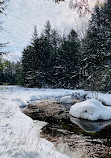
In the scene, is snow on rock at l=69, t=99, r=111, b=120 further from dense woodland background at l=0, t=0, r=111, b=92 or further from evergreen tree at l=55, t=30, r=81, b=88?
evergreen tree at l=55, t=30, r=81, b=88

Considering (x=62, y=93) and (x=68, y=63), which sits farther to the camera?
(x=68, y=63)

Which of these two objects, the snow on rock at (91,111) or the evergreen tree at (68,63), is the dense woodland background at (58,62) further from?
the snow on rock at (91,111)

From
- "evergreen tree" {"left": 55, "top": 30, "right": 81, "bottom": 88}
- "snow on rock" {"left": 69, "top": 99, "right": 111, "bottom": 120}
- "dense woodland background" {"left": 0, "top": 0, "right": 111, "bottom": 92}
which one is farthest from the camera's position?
"evergreen tree" {"left": 55, "top": 30, "right": 81, "bottom": 88}

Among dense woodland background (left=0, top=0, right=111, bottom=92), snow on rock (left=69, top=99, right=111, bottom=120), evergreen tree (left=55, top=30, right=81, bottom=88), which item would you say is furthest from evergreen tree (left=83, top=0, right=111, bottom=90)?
snow on rock (left=69, top=99, right=111, bottom=120)

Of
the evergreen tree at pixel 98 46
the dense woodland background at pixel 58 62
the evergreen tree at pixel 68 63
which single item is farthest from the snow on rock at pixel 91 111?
the evergreen tree at pixel 68 63

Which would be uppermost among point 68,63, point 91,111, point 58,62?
point 58,62

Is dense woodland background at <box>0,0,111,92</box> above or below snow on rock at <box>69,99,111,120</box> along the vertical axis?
above

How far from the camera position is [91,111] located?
33.8 feet

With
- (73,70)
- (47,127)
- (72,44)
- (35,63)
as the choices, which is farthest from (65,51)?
(47,127)

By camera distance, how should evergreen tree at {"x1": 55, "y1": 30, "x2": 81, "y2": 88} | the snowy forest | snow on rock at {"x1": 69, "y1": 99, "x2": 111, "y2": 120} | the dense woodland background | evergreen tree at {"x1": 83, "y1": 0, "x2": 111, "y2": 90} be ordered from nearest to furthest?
→ the snowy forest → snow on rock at {"x1": 69, "y1": 99, "x2": 111, "y2": 120} → evergreen tree at {"x1": 83, "y1": 0, "x2": 111, "y2": 90} → the dense woodland background → evergreen tree at {"x1": 55, "y1": 30, "x2": 81, "y2": 88}

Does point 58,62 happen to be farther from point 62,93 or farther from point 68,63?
point 62,93

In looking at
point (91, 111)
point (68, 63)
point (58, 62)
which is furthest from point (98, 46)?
point (91, 111)

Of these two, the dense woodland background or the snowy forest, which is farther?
the dense woodland background

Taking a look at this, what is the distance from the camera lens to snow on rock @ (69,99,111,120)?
10.1m
